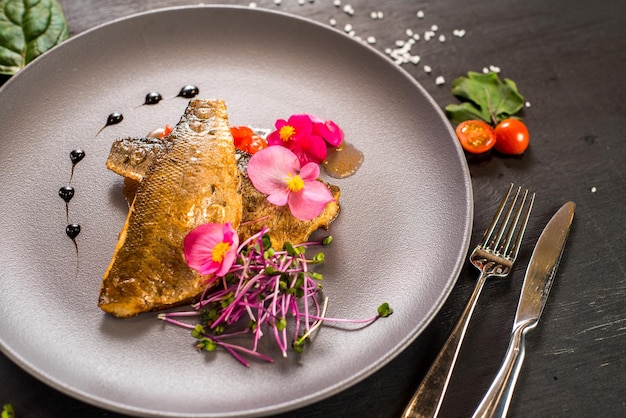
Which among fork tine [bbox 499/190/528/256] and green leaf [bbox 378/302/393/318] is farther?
fork tine [bbox 499/190/528/256]

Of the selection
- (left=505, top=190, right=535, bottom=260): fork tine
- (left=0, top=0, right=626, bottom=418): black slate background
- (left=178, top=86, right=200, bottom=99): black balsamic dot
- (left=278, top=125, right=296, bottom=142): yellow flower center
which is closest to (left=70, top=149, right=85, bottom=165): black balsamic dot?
(left=178, top=86, right=200, bottom=99): black balsamic dot

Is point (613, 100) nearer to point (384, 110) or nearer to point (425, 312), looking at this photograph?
point (384, 110)

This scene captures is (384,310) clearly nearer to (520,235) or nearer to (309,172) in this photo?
(309,172)

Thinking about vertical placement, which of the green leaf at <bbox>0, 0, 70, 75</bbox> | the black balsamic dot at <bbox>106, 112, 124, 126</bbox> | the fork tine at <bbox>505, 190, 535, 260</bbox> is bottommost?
the fork tine at <bbox>505, 190, 535, 260</bbox>

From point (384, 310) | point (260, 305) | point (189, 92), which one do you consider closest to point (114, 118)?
point (189, 92)

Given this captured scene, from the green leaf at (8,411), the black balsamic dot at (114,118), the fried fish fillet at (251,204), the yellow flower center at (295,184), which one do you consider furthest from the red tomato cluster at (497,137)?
the green leaf at (8,411)

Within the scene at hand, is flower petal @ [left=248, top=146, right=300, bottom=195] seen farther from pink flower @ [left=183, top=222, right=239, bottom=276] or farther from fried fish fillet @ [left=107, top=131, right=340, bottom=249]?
pink flower @ [left=183, top=222, right=239, bottom=276]
